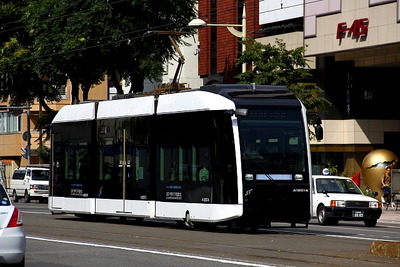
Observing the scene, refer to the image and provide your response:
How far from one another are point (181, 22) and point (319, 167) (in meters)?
9.68

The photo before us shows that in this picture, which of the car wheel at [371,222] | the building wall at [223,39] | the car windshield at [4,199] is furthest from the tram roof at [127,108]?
the building wall at [223,39]

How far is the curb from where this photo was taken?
59.1ft

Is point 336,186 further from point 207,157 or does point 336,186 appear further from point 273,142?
point 273,142

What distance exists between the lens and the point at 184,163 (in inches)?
1036

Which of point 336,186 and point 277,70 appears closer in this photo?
point 336,186

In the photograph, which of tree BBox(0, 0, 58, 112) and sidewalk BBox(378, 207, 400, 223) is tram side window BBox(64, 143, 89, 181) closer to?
sidewalk BBox(378, 207, 400, 223)

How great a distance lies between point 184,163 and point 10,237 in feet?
38.8

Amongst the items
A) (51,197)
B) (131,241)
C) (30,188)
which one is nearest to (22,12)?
(30,188)

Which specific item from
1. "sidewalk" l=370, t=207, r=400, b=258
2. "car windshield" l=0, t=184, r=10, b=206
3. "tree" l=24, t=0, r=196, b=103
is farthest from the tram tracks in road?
"tree" l=24, t=0, r=196, b=103

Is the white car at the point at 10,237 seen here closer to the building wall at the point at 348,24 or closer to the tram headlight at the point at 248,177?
the tram headlight at the point at 248,177

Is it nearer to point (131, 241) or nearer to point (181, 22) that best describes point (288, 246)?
point (131, 241)

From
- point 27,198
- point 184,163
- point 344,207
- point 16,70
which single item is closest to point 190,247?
point 184,163

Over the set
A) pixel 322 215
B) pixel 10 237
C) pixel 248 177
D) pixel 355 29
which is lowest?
pixel 322 215

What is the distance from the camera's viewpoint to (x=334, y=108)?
53.5 meters
